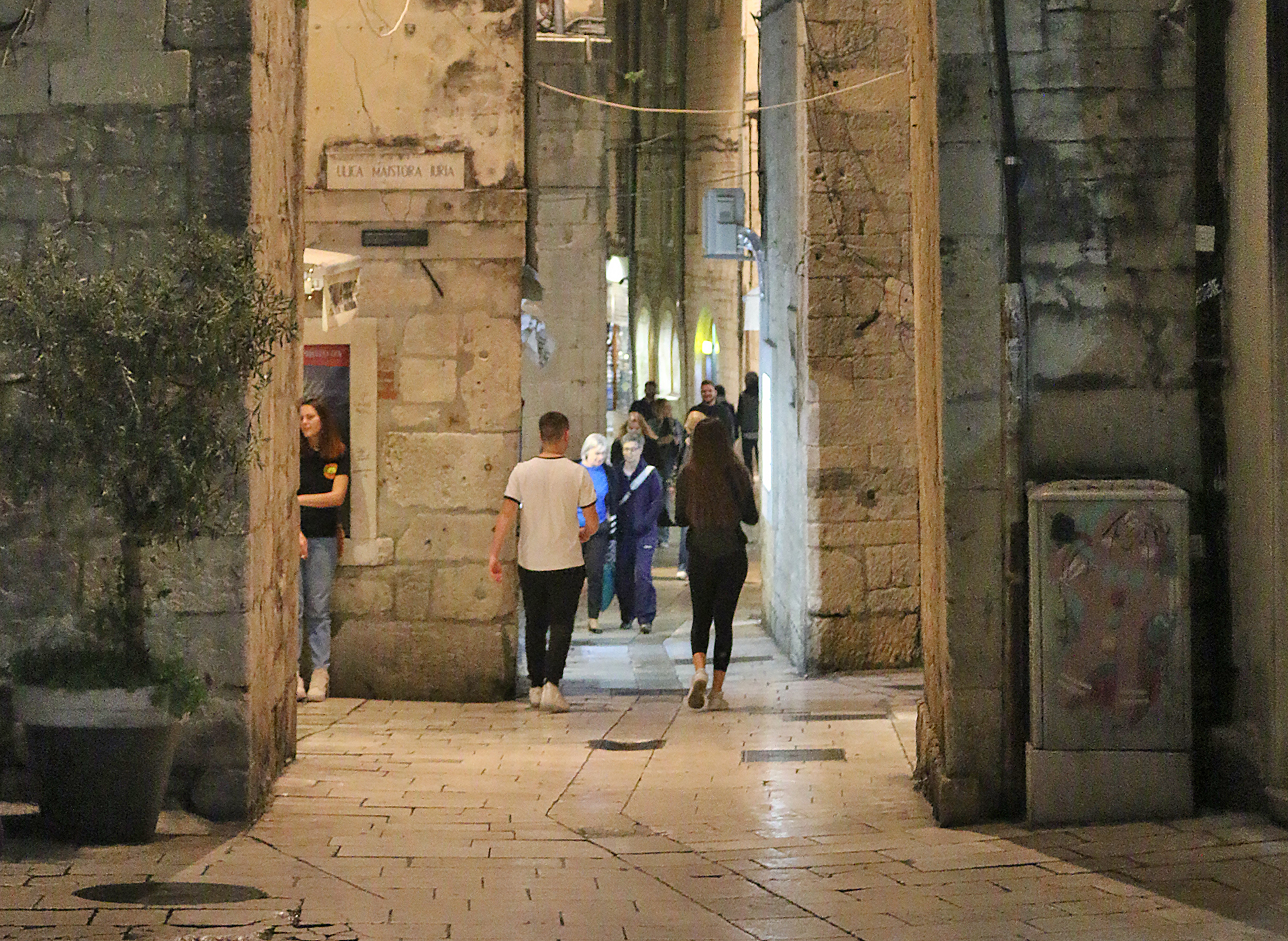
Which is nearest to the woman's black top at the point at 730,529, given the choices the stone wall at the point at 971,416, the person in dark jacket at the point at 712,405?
the stone wall at the point at 971,416

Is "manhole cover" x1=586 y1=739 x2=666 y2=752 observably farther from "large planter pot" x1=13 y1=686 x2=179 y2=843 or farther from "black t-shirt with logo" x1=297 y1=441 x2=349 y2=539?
"large planter pot" x1=13 y1=686 x2=179 y2=843

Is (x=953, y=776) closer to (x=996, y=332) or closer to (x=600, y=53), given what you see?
(x=996, y=332)

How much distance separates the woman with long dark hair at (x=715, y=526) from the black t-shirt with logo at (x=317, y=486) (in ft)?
6.09

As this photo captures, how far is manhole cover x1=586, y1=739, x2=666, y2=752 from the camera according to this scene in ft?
25.8

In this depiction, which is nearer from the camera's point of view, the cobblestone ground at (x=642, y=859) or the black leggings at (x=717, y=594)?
the cobblestone ground at (x=642, y=859)

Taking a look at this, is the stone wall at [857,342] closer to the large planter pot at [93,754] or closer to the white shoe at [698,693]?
the white shoe at [698,693]

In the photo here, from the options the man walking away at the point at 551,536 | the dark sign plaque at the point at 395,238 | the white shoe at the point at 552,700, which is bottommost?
the white shoe at the point at 552,700

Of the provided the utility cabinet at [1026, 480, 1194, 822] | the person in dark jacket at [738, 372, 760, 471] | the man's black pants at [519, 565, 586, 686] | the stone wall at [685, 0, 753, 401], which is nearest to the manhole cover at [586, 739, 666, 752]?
the man's black pants at [519, 565, 586, 686]

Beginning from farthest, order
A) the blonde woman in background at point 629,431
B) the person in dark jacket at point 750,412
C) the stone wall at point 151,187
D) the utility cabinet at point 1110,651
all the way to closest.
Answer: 1. the person in dark jacket at point 750,412
2. the blonde woman in background at point 629,431
3. the stone wall at point 151,187
4. the utility cabinet at point 1110,651

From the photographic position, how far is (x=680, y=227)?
1352 inches

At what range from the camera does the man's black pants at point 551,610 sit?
29.2 ft

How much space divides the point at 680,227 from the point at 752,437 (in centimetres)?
1600

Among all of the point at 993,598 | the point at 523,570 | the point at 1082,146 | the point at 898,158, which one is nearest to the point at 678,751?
the point at 523,570

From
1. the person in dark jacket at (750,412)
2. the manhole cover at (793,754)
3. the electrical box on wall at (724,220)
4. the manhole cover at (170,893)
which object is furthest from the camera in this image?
the person in dark jacket at (750,412)
